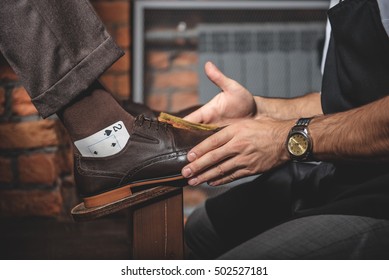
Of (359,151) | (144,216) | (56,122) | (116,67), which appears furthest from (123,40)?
(359,151)

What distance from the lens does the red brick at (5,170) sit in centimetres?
163

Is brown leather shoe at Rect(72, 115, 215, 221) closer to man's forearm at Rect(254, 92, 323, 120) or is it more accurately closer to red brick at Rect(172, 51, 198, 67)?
man's forearm at Rect(254, 92, 323, 120)

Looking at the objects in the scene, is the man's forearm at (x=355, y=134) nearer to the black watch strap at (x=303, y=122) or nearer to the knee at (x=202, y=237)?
the black watch strap at (x=303, y=122)

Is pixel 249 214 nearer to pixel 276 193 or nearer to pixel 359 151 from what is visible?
pixel 276 193

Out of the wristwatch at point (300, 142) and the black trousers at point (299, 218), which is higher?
the wristwatch at point (300, 142)

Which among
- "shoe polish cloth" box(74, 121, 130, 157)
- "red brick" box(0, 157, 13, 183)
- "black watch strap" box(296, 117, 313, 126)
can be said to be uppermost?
"black watch strap" box(296, 117, 313, 126)

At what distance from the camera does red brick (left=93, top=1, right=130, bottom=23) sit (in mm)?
1698

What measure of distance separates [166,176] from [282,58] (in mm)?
1196

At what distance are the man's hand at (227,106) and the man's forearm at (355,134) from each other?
0.91 ft

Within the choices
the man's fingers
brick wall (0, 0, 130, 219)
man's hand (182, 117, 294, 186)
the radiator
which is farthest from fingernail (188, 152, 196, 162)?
the radiator

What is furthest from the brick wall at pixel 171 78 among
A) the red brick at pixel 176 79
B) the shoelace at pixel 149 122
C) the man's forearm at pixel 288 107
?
the shoelace at pixel 149 122

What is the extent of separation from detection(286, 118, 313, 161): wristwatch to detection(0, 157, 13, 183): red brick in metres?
1.20

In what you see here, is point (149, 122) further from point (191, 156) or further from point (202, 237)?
point (202, 237)

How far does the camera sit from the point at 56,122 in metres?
1.63
